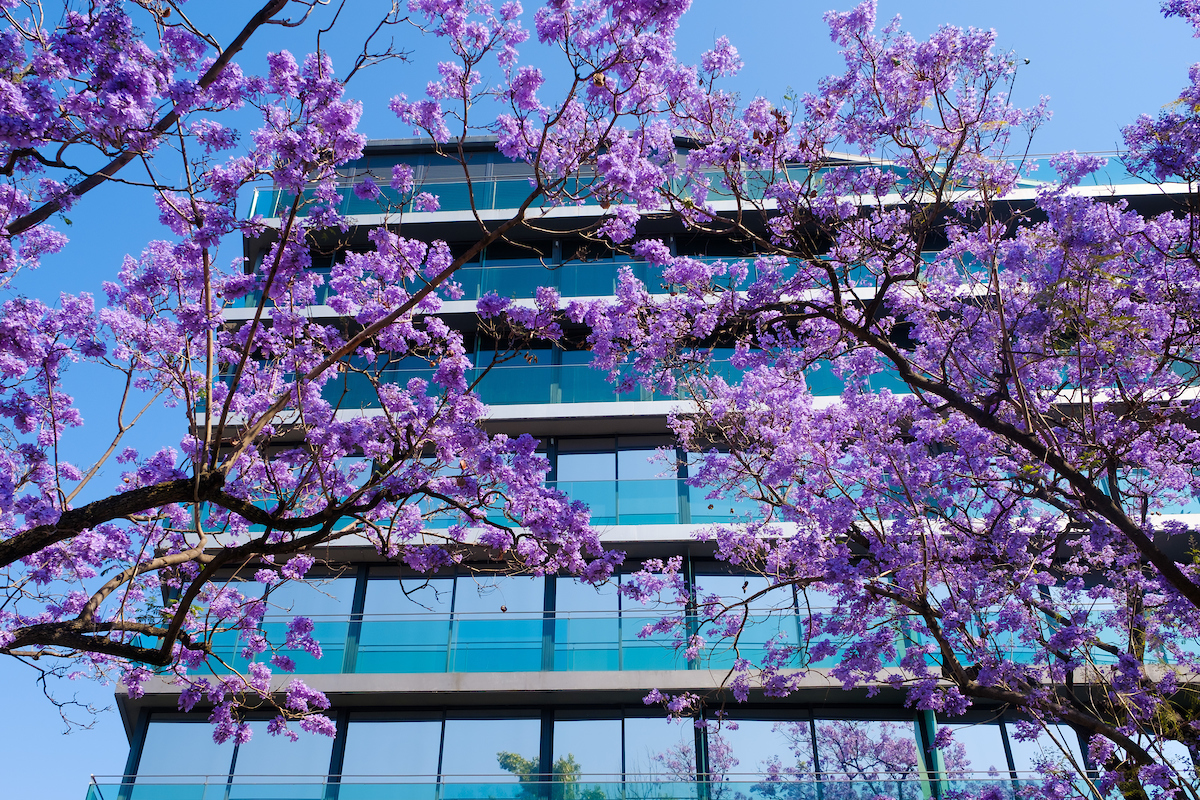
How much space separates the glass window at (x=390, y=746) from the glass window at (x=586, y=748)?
203 cm

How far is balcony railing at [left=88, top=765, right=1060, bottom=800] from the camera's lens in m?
13.3

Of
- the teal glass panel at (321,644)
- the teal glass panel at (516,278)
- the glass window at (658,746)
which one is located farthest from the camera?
the teal glass panel at (516,278)

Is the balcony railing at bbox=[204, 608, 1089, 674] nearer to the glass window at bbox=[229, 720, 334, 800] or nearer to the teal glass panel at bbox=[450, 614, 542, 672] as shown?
the teal glass panel at bbox=[450, 614, 542, 672]

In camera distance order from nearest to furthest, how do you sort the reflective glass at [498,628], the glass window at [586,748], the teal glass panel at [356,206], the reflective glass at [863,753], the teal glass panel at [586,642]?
the reflective glass at [863,753], the glass window at [586,748], the teal glass panel at [586,642], the reflective glass at [498,628], the teal glass panel at [356,206]

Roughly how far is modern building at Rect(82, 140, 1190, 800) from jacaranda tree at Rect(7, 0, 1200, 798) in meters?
3.21

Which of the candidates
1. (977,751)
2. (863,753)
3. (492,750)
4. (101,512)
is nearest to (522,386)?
(492,750)

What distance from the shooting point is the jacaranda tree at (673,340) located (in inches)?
285

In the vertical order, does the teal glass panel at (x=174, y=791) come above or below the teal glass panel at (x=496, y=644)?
below

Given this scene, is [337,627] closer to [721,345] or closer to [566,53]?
[721,345]

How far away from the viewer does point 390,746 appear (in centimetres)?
1512

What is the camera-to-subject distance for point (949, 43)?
834 cm

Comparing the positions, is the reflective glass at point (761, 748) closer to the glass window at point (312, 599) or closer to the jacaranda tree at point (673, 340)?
the jacaranda tree at point (673, 340)

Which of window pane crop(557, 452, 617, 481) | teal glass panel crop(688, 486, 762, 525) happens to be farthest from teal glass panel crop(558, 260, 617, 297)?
teal glass panel crop(688, 486, 762, 525)

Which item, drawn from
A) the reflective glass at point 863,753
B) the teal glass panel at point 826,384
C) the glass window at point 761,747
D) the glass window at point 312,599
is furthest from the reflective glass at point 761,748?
the glass window at point 312,599
